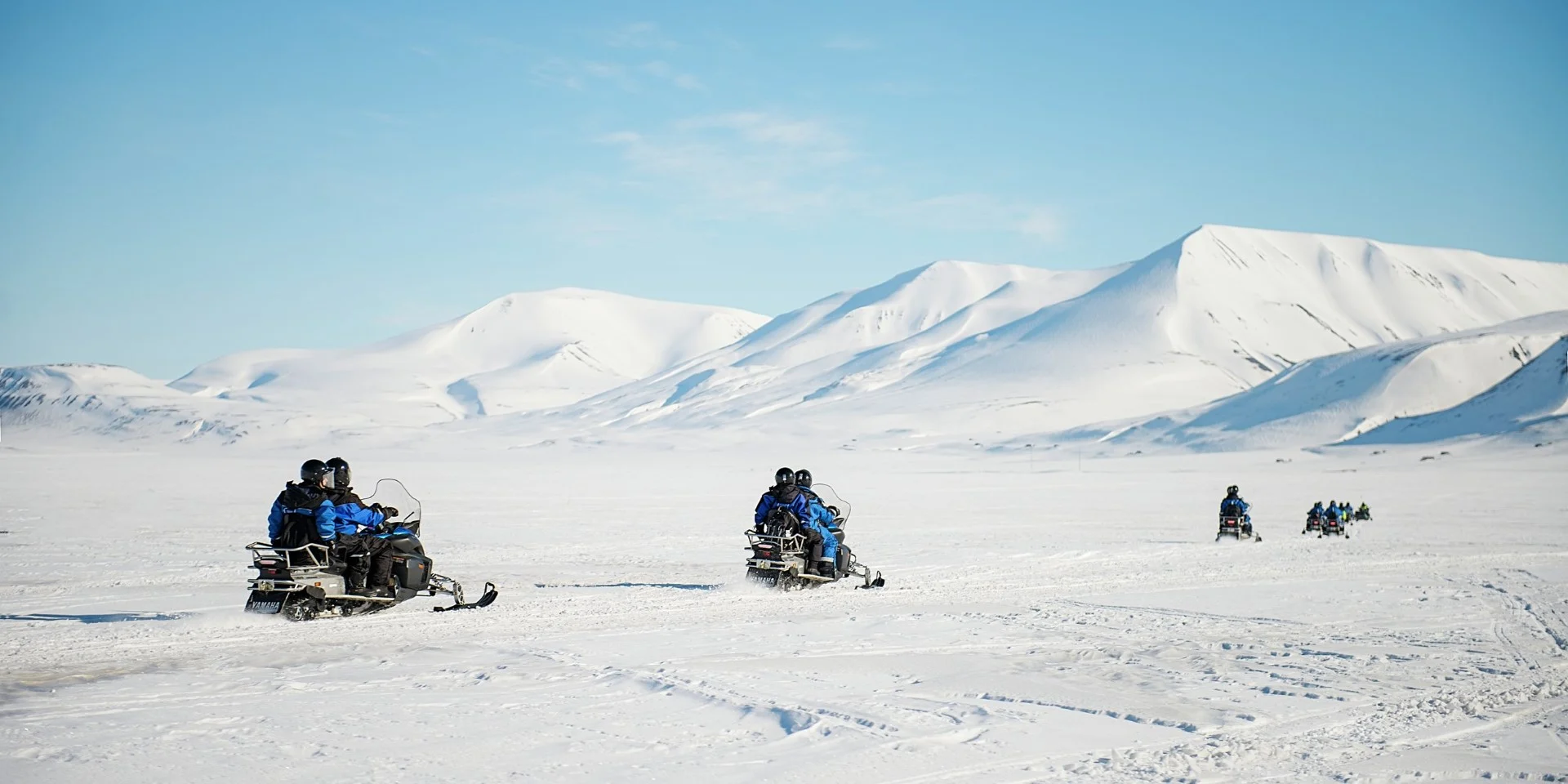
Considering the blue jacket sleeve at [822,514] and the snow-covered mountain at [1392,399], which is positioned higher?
the snow-covered mountain at [1392,399]

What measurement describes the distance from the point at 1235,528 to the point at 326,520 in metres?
20.5

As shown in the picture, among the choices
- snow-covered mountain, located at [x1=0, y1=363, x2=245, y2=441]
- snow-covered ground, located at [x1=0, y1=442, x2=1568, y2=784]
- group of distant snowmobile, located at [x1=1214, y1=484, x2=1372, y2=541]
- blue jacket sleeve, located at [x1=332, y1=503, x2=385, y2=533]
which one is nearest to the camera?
snow-covered ground, located at [x1=0, y1=442, x2=1568, y2=784]

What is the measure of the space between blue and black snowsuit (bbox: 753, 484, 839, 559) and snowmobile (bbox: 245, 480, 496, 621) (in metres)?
4.35

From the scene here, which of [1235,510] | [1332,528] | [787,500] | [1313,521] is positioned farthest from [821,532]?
[1313,521]

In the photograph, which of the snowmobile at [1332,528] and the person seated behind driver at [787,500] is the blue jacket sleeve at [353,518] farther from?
the snowmobile at [1332,528]

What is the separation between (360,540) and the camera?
544 inches

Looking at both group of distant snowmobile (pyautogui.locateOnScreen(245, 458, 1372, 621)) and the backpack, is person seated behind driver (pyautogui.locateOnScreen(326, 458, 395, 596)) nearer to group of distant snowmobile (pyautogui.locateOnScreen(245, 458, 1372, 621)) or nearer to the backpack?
group of distant snowmobile (pyautogui.locateOnScreen(245, 458, 1372, 621))

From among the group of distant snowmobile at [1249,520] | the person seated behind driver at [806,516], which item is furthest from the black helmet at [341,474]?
the group of distant snowmobile at [1249,520]

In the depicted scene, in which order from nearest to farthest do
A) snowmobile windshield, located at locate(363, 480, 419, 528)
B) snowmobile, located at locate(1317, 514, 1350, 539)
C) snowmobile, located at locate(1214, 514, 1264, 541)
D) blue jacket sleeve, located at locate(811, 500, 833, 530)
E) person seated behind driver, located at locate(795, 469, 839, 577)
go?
1. snowmobile windshield, located at locate(363, 480, 419, 528)
2. person seated behind driver, located at locate(795, 469, 839, 577)
3. blue jacket sleeve, located at locate(811, 500, 833, 530)
4. snowmobile, located at locate(1214, 514, 1264, 541)
5. snowmobile, located at locate(1317, 514, 1350, 539)

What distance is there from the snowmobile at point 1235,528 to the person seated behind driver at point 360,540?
1933cm

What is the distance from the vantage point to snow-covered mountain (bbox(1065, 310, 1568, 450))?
11512cm

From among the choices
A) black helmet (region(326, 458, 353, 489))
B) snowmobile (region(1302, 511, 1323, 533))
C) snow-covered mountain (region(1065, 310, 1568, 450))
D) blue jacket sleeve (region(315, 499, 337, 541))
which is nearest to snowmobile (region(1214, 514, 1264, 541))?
snowmobile (region(1302, 511, 1323, 533))

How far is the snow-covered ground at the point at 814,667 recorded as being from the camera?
8047mm

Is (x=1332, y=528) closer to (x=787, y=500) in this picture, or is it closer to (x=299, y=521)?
(x=787, y=500)
